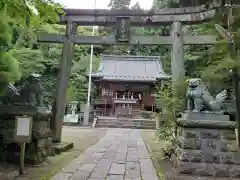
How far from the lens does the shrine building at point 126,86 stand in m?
23.1

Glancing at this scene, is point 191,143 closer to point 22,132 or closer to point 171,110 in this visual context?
point 171,110

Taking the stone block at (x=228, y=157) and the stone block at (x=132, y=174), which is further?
the stone block at (x=228, y=157)

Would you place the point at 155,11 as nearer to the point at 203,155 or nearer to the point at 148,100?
the point at 203,155

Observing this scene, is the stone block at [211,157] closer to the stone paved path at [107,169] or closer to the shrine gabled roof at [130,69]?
the stone paved path at [107,169]

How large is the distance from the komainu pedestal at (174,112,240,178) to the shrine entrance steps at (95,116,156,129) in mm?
14031

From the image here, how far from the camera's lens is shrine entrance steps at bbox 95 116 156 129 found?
18.8 m

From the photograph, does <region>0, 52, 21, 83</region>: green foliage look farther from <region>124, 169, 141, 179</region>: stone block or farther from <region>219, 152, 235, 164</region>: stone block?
<region>219, 152, 235, 164</region>: stone block

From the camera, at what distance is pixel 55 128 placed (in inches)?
265

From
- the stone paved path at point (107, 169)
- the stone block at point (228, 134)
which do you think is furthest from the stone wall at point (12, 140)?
the stone block at point (228, 134)

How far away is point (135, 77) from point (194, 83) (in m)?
19.3

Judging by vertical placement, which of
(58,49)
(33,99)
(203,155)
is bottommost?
(203,155)

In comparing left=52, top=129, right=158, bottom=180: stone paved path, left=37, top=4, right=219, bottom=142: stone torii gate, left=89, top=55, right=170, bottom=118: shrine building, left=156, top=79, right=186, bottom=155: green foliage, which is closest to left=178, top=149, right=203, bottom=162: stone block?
left=52, top=129, right=158, bottom=180: stone paved path

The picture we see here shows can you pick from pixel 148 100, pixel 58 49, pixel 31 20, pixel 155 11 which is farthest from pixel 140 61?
pixel 31 20

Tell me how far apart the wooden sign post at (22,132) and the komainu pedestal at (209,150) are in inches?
102
